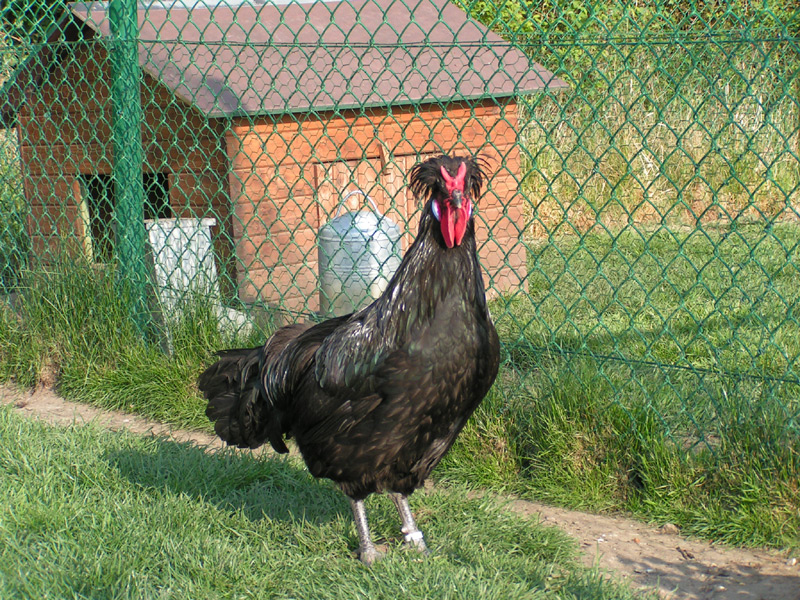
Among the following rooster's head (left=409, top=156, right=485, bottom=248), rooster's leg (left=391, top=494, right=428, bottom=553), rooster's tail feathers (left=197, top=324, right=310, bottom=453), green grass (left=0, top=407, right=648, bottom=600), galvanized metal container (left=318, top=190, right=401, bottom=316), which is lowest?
green grass (left=0, top=407, right=648, bottom=600)

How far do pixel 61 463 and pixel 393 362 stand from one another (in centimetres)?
185

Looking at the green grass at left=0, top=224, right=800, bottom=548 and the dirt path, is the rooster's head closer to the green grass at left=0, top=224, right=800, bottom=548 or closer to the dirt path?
the green grass at left=0, top=224, right=800, bottom=548

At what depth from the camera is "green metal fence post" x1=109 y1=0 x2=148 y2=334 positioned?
4.56 m

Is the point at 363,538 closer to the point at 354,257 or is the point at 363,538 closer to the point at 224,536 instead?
the point at 224,536

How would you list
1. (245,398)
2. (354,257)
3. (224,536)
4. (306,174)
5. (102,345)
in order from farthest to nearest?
1. (306,174)
2. (354,257)
3. (102,345)
4. (245,398)
5. (224,536)

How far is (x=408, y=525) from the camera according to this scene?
3115 millimetres

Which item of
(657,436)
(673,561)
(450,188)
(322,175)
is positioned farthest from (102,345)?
(673,561)

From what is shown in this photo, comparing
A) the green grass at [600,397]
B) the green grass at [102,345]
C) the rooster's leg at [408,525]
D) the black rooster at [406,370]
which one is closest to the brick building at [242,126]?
the green grass at [102,345]

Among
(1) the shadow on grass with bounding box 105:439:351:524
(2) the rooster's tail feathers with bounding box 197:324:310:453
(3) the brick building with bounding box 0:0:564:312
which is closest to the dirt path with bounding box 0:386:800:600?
(1) the shadow on grass with bounding box 105:439:351:524

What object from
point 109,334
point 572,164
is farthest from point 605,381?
point 572,164

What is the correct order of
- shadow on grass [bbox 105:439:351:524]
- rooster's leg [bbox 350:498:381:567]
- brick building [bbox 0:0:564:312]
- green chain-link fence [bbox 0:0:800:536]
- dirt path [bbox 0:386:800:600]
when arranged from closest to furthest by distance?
dirt path [bbox 0:386:800:600] < rooster's leg [bbox 350:498:381:567] < shadow on grass [bbox 105:439:351:524] < green chain-link fence [bbox 0:0:800:536] < brick building [bbox 0:0:564:312]

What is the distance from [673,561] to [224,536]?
1675mm

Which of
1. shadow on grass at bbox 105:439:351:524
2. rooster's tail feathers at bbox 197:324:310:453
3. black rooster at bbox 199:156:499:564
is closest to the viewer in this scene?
black rooster at bbox 199:156:499:564

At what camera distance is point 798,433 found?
10.2 feet
